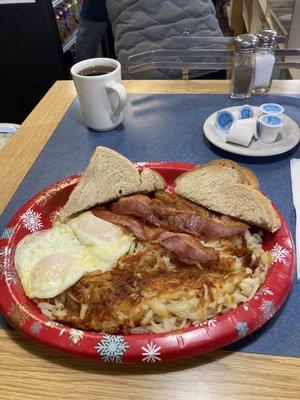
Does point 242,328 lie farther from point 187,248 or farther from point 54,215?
point 54,215

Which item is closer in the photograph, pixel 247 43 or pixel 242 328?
pixel 242 328

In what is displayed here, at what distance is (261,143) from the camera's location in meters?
1.28

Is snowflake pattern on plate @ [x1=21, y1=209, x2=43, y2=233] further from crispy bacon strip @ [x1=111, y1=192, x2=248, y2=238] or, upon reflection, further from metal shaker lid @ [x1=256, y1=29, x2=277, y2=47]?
metal shaker lid @ [x1=256, y1=29, x2=277, y2=47]

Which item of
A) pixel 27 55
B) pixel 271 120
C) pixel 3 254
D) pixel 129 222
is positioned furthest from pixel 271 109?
pixel 27 55

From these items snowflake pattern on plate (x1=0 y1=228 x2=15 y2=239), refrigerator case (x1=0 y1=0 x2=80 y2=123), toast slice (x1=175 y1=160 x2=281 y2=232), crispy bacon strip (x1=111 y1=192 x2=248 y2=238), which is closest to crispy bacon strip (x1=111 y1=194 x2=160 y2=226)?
crispy bacon strip (x1=111 y1=192 x2=248 y2=238)

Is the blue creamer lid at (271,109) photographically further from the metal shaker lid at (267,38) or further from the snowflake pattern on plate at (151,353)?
the snowflake pattern on plate at (151,353)

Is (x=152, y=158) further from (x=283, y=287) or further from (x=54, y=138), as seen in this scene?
(x=283, y=287)

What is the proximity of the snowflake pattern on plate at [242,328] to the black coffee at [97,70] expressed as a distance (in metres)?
1.05

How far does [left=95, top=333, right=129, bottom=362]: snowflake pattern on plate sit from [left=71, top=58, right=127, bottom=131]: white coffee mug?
0.91 meters

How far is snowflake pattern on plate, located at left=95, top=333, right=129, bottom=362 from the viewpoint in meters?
0.65

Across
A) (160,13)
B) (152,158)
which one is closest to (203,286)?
(152,158)

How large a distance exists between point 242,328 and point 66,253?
38cm

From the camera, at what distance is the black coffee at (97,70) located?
1.40 meters

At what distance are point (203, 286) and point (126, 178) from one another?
0.37 metres
